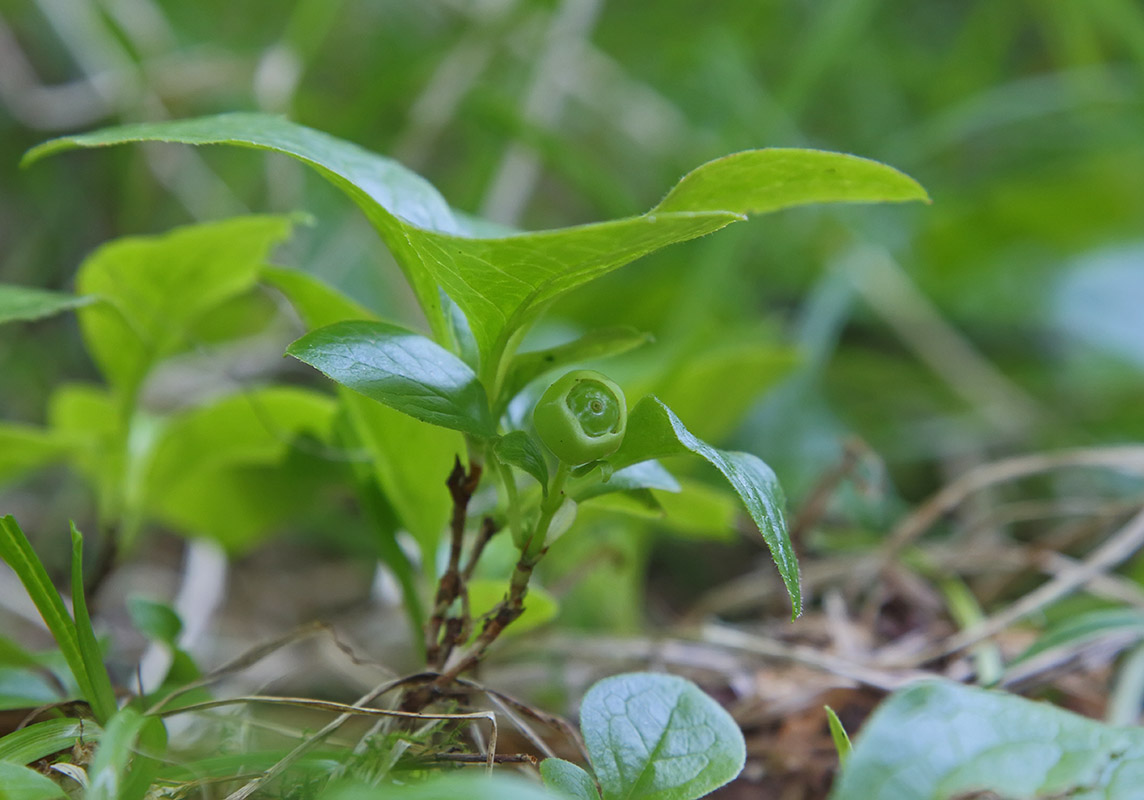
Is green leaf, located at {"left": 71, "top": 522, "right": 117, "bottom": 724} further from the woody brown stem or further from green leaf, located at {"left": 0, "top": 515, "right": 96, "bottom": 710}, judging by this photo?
the woody brown stem

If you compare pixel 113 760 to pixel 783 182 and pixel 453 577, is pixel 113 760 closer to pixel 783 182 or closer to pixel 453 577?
pixel 453 577

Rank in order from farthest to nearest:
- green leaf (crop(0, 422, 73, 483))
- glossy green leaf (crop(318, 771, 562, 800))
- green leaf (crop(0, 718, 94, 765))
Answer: green leaf (crop(0, 422, 73, 483)) < green leaf (crop(0, 718, 94, 765)) < glossy green leaf (crop(318, 771, 562, 800))

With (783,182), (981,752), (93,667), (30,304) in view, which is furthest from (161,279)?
(981,752)

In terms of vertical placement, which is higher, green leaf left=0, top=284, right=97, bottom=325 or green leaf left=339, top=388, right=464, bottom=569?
green leaf left=0, top=284, right=97, bottom=325

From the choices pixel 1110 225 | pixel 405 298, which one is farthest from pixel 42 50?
pixel 1110 225

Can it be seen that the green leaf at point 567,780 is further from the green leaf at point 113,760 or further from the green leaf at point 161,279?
the green leaf at point 161,279

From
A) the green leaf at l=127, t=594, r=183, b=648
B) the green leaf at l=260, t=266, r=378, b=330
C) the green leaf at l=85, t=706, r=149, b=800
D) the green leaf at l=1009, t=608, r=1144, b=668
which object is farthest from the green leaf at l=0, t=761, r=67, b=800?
the green leaf at l=1009, t=608, r=1144, b=668

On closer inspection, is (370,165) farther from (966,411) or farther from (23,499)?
(966,411)
